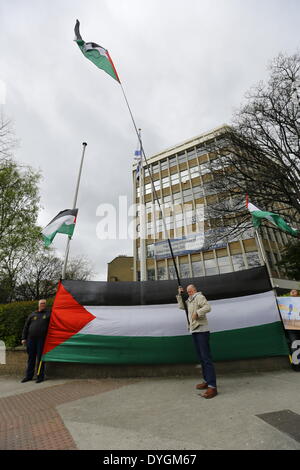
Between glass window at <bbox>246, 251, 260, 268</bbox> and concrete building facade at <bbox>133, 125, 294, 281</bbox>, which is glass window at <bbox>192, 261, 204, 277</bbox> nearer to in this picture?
concrete building facade at <bbox>133, 125, 294, 281</bbox>

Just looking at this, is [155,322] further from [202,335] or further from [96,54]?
[96,54]

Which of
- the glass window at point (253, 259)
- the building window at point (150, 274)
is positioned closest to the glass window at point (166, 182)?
the building window at point (150, 274)

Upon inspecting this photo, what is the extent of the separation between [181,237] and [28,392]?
92.1 feet

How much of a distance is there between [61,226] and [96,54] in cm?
568

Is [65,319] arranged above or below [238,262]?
below

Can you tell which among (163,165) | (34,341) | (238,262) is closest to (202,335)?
(34,341)

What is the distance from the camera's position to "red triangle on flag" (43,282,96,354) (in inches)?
227

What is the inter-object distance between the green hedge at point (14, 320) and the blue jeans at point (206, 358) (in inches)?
170

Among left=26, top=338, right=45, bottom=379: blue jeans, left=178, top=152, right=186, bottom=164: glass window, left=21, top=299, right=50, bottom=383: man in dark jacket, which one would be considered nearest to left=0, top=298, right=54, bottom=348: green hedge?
left=21, top=299, right=50, bottom=383: man in dark jacket

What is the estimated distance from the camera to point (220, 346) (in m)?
5.45

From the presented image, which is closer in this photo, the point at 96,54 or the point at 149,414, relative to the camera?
the point at 149,414

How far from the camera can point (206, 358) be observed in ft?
14.0

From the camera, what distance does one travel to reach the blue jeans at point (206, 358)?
4.13 metres
